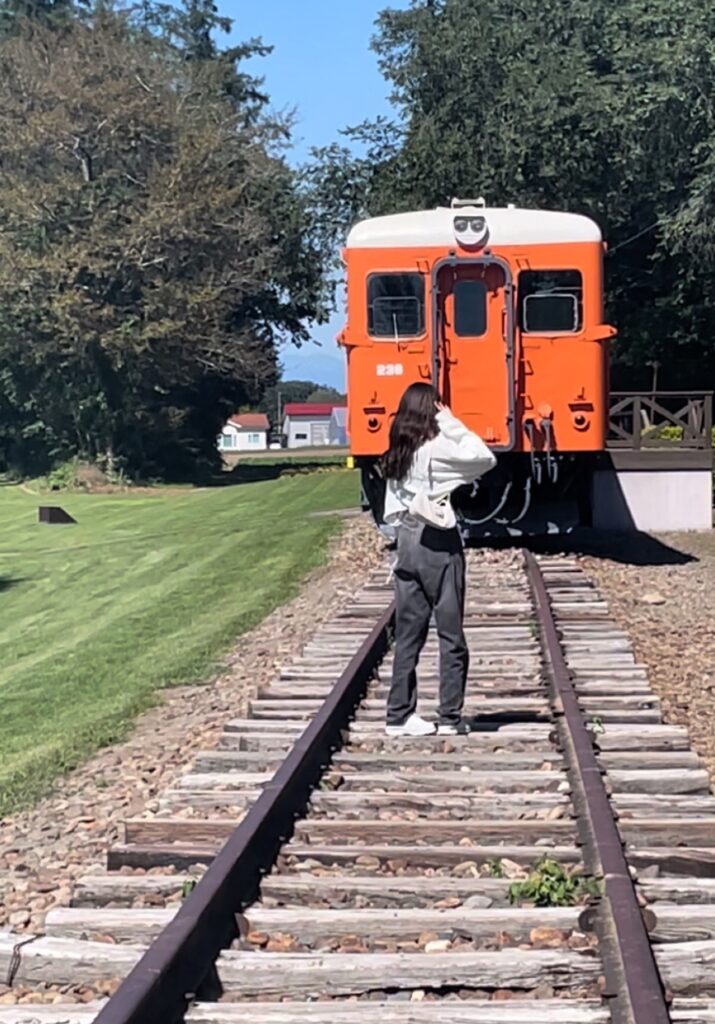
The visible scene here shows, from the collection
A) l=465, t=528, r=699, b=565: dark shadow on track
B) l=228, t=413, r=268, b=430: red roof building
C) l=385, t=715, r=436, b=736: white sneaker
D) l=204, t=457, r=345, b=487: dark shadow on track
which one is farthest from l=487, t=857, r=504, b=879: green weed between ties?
l=228, t=413, r=268, b=430: red roof building

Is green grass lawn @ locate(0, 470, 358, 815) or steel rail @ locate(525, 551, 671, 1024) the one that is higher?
steel rail @ locate(525, 551, 671, 1024)

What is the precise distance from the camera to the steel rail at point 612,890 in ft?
12.0

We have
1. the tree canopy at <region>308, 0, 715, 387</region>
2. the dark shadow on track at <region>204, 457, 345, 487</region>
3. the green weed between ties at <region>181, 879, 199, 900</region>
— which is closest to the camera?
the green weed between ties at <region>181, 879, 199, 900</region>

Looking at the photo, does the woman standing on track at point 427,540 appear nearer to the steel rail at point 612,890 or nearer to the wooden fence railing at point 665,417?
the steel rail at point 612,890

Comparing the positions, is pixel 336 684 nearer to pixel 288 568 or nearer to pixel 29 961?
pixel 29 961

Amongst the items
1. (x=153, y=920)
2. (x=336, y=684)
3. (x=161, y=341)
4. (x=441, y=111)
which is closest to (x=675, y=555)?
(x=336, y=684)

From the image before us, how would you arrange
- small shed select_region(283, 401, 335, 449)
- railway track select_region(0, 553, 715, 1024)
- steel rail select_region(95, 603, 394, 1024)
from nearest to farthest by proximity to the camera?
steel rail select_region(95, 603, 394, 1024) → railway track select_region(0, 553, 715, 1024) → small shed select_region(283, 401, 335, 449)

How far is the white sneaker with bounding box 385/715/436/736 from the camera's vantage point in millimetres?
7059

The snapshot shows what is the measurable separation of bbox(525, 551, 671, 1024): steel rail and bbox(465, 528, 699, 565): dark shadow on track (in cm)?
891

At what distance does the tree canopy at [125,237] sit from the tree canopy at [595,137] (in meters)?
6.89

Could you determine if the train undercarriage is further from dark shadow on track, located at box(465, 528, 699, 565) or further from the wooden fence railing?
the wooden fence railing

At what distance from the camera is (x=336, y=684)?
26.3 ft

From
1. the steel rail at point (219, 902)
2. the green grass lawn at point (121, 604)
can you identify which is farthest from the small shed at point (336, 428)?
the steel rail at point (219, 902)

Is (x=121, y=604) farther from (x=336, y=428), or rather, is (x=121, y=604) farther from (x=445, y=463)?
(x=336, y=428)
